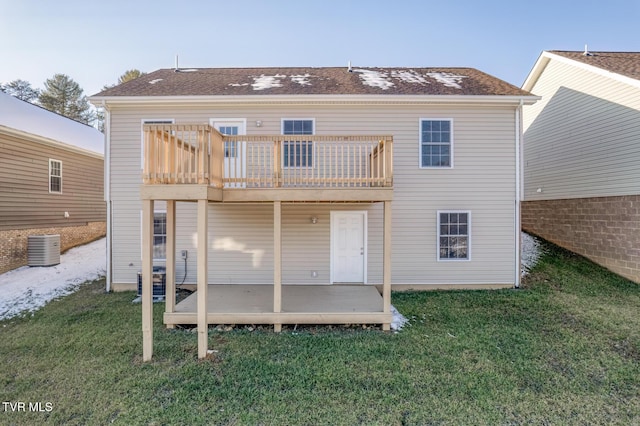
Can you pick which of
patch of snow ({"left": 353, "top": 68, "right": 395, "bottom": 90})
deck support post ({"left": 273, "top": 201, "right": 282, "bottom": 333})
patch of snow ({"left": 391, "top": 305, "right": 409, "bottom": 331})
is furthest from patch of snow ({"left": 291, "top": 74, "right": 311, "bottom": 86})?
patch of snow ({"left": 391, "top": 305, "right": 409, "bottom": 331})

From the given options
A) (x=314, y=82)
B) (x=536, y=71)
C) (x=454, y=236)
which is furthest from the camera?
(x=536, y=71)

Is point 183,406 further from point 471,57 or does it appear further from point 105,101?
point 471,57

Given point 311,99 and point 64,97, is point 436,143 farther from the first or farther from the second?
point 64,97

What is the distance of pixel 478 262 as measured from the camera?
8.17 metres

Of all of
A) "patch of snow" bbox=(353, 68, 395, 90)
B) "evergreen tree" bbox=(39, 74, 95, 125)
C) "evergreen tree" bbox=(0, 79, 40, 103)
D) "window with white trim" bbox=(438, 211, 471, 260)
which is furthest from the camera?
"evergreen tree" bbox=(0, 79, 40, 103)

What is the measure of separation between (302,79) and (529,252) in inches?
367

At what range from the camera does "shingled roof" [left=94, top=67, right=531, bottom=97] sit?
8.11 meters

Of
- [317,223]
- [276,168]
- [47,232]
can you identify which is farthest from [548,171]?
[47,232]

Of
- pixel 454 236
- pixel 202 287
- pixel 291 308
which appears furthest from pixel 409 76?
pixel 202 287

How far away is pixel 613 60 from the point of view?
976 cm

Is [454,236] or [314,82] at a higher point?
[314,82]

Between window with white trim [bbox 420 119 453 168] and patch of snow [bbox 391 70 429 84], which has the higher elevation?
patch of snow [bbox 391 70 429 84]

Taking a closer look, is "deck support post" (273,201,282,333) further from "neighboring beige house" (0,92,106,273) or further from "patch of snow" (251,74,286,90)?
"neighboring beige house" (0,92,106,273)

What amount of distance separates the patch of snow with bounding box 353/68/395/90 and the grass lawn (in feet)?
20.1
